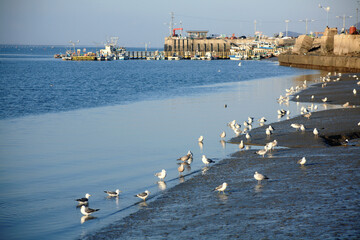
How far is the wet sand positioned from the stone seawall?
145 ft

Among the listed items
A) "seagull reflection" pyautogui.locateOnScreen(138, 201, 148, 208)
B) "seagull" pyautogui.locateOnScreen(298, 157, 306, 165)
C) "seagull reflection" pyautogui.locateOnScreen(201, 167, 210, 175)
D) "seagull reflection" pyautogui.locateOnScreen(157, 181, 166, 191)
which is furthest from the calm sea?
"seagull" pyautogui.locateOnScreen(298, 157, 306, 165)

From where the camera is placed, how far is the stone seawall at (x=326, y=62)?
58.7 metres

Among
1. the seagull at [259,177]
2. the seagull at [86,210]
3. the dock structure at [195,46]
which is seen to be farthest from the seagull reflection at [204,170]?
the dock structure at [195,46]

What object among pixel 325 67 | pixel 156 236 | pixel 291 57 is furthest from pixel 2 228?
pixel 291 57

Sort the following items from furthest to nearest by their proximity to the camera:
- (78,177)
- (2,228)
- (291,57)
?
(291,57), (78,177), (2,228)

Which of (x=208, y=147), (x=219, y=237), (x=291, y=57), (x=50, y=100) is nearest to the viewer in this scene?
(x=219, y=237)

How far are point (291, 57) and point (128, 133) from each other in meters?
74.7

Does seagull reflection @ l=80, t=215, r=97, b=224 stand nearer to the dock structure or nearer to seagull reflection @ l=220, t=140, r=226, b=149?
→ seagull reflection @ l=220, t=140, r=226, b=149

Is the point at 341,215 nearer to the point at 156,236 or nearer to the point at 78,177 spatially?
the point at 156,236

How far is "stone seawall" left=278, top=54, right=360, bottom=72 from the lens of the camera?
58.7m

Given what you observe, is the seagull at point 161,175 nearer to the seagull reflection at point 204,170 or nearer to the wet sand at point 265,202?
the wet sand at point 265,202

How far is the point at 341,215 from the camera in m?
9.73

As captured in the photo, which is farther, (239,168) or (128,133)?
(128,133)

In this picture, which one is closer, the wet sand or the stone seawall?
the wet sand
